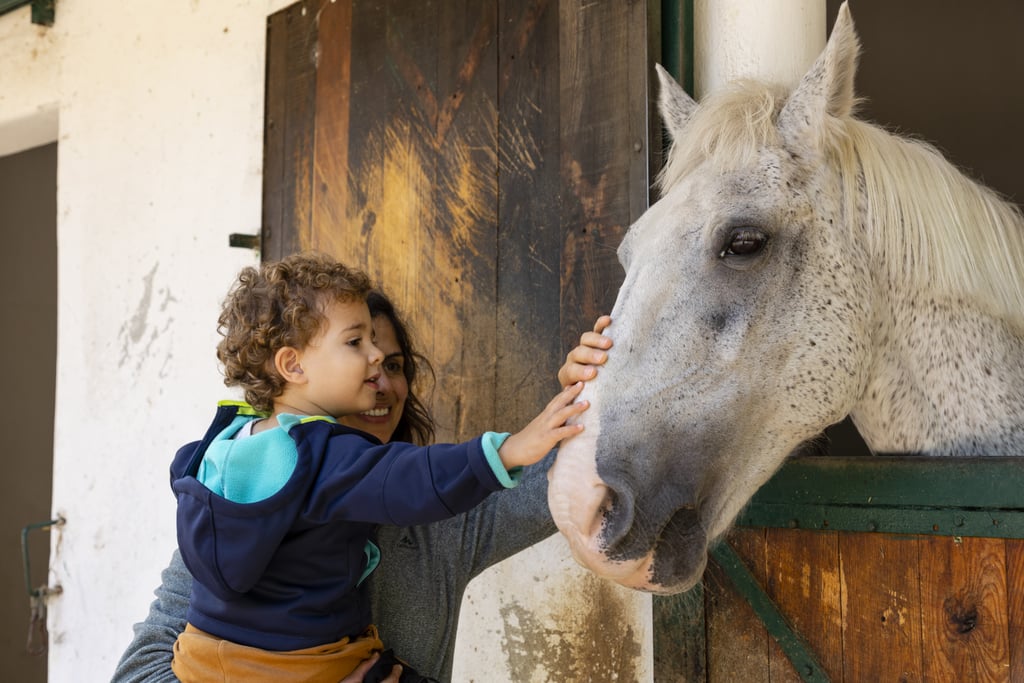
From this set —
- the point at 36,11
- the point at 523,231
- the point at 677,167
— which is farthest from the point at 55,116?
the point at 677,167

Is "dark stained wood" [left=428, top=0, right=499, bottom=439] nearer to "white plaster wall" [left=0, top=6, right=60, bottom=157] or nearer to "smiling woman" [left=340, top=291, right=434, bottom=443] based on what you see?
"smiling woman" [left=340, top=291, right=434, bottom=443]

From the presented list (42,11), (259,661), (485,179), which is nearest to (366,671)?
(259,661)

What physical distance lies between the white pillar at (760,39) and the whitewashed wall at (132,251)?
1511 millimetres

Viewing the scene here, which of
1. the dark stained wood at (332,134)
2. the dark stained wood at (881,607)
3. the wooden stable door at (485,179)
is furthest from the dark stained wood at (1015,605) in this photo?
the dark stained wood at (332,134)

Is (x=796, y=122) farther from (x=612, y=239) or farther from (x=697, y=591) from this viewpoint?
(x=697, y=591)

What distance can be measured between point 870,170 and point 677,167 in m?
0.28

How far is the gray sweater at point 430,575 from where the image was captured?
155 centimetres

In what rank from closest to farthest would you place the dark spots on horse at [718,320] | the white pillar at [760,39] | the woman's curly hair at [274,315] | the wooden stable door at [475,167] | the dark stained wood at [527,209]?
the dark spots on horse at [718,320] → the woman's curly hair at [274,315] → the white pillar at [760,39] → the wooden stable door at [475,167] → the dark stained wood at [527,209]

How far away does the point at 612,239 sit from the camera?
1.82m

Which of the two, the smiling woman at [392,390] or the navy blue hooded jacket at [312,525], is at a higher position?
the smiling woman at [392,390]

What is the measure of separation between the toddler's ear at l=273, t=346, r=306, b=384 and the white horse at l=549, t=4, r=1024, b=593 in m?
0.51

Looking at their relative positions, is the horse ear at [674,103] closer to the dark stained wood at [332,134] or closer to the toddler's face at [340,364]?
the toddler's face at [340,364]

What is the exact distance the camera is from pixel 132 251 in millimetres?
3293

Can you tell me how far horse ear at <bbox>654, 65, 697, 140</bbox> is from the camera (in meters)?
1.58
